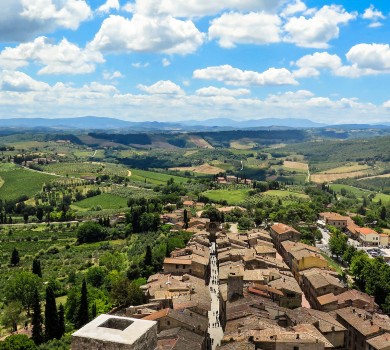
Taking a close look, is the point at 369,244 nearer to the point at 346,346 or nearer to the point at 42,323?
A: the point at 346,346

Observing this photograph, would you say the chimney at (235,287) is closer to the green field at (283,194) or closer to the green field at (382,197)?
the green field at (283,194)

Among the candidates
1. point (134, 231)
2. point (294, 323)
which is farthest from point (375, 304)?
point (134, 231)

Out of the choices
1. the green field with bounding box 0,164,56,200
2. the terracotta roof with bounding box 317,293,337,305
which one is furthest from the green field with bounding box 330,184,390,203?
the green field with bounding box 0,164,56,200

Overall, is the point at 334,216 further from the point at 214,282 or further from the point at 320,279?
the point at 214,282

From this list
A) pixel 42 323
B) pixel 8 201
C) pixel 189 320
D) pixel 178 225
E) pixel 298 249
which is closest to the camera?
pixel 189 320

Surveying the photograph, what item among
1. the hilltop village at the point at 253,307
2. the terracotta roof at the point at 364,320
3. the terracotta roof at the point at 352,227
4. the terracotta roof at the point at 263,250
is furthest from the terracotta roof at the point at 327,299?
the terracotta roof at the point at 352,227

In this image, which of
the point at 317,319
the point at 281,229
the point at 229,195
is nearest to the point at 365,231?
the point at 281,229
